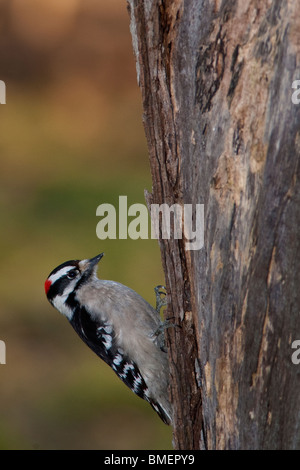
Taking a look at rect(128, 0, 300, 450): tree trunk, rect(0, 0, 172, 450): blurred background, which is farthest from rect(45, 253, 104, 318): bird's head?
rect(0, 0, 172, 450): blurred background

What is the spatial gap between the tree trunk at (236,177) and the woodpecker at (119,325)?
1.05 m

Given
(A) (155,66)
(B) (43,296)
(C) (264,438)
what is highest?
(B) (43,296)

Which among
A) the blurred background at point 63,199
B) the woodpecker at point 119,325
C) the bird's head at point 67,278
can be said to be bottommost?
the woodpecker at point 119,325

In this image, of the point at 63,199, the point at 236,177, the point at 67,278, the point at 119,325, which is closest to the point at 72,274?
the point at 67,278

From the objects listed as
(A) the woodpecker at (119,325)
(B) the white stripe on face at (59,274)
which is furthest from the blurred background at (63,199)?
(B) the white stripe on face at (59,274)

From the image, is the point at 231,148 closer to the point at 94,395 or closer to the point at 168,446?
the point at 168,446

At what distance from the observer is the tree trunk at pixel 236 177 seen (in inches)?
77.4

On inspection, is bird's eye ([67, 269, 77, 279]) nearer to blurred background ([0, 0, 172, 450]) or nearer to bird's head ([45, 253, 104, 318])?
bird's head ([45, 253, 104, 318])

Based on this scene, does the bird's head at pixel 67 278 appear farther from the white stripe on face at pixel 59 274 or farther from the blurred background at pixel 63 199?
the blurred background at pixel 63 199

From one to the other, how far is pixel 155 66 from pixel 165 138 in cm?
24

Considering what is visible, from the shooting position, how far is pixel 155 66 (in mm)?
2227

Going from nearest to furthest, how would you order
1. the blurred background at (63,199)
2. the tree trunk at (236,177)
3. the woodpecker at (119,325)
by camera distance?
the tree trunk at (236,177) → the woodpecker at (119,325) → the blurred background at (63,199)

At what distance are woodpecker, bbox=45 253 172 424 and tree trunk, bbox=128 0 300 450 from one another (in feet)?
3.45

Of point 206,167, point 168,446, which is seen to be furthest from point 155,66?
point 168,446
